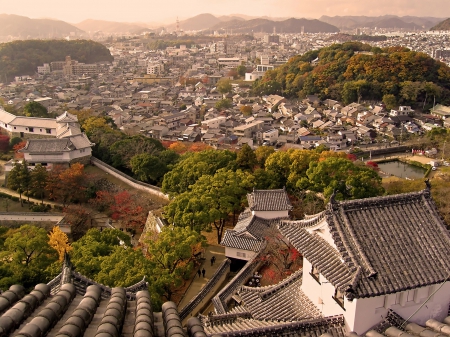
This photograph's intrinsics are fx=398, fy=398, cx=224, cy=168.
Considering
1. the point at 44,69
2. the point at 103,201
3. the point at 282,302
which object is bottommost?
the point at 103,201

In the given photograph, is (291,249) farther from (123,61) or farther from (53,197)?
(123,61)

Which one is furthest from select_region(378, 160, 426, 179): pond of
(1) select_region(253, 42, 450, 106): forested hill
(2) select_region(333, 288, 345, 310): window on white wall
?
(2) select_region(333, 288, 345, 310): window on white wall

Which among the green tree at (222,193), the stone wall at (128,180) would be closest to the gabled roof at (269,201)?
the green tree at (222,193)

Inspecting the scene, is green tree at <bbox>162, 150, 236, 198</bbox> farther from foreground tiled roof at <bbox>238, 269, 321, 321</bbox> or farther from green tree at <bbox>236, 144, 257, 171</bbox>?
foreground tiled roof at <bbox>238, 269, 321, 321</bbox>

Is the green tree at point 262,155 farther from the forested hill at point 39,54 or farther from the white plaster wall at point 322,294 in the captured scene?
the forested hill at point 39,54

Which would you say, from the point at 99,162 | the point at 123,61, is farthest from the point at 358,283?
the point at 123,61

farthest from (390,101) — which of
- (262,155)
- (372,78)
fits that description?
(262,155)

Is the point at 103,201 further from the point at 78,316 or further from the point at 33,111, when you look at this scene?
the point at 78,316
